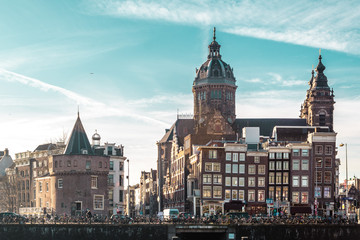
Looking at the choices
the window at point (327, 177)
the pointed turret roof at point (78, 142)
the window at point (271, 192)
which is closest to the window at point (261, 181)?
the window at point (271, 192)

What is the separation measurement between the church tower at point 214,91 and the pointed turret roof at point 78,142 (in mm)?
50150

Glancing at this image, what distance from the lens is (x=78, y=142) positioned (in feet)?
401

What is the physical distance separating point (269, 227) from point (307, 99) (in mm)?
73832

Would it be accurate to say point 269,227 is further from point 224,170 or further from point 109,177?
point 109,177

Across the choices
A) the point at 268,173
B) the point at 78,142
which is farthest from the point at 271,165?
the point at 78,142

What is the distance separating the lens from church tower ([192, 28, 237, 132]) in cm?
17100

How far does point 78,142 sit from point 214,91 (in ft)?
189

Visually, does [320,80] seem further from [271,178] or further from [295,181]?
[271,178]

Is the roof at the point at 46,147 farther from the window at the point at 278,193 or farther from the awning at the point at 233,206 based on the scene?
the awning at the point at 233,206

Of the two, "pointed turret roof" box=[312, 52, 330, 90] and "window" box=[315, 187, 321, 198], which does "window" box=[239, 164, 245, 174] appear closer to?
"window" box=[315, 187, 321, 198]

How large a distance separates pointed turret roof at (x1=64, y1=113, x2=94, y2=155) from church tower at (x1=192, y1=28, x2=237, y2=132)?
50150 millimetres

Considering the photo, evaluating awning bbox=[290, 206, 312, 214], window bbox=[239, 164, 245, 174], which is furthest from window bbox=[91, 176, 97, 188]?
awning bbox=[290, 206, 312, 214]

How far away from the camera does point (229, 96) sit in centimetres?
17338

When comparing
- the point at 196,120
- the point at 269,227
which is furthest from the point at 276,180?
the point at 196,120
